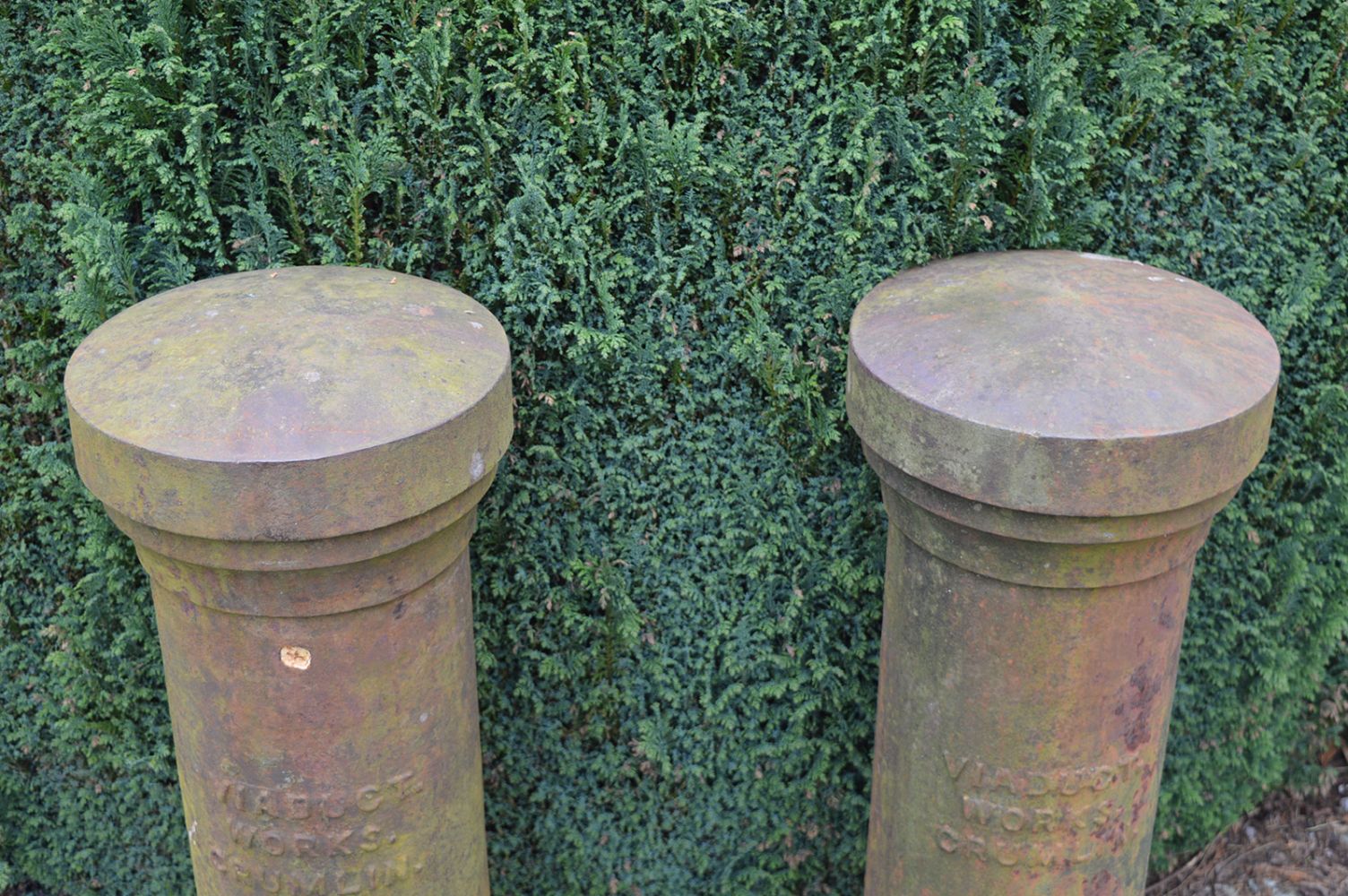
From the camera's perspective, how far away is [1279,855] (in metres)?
3.92

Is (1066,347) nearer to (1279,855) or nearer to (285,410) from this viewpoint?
(285,410)

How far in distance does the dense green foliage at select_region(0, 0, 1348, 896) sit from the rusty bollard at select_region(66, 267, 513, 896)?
14.7 inches

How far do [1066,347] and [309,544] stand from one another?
4.70 ft

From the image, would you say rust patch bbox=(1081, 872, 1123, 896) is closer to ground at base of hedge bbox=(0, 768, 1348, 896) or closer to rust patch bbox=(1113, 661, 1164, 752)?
rust patch bbox=(1113, 661, 1164, 752)

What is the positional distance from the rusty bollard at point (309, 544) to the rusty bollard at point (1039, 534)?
86cm

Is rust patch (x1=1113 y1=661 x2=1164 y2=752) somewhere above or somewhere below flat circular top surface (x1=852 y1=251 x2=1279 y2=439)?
below

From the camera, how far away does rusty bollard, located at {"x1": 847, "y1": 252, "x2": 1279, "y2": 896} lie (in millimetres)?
2271

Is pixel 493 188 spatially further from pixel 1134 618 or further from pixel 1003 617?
pixel 1134 618

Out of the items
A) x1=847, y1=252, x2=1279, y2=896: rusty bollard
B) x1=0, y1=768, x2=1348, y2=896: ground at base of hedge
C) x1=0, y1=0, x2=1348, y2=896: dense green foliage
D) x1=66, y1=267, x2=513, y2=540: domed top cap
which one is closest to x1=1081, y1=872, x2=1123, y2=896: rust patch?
x1=847, y1=252, x2=1279, y2=896: rusty bollard

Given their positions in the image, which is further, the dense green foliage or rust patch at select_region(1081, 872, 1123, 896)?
the dense green foliage

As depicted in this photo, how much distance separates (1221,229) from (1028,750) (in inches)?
57.4

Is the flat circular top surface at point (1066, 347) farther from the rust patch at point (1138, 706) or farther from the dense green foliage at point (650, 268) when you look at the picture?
the rust patch at point (1138, 706)

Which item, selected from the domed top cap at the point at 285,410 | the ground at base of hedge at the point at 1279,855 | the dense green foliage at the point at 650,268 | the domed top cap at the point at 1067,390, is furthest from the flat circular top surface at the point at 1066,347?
the ground at base of hedge at the point at 1279,855

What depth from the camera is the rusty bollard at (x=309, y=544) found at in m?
2.15
